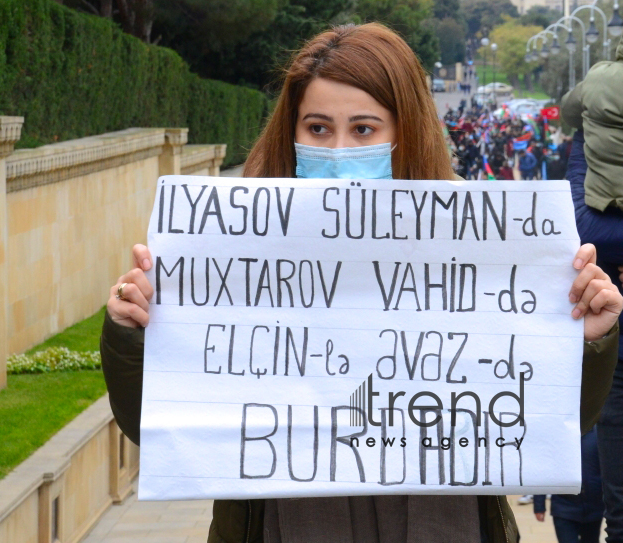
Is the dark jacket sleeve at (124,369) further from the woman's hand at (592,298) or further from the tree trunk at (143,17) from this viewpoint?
the tree trunk at (143,17)

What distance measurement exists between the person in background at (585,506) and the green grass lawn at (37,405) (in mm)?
2583

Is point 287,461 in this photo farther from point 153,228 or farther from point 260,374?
point 153,228

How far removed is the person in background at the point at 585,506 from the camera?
14.2 feet

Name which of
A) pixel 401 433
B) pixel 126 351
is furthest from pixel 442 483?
pixel 126 351

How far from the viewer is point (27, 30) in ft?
35.6

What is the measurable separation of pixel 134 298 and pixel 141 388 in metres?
0.20

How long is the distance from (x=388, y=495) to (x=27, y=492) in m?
3.20

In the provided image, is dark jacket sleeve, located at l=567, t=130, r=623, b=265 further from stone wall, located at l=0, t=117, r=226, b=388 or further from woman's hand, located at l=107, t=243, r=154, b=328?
stone wall, located at l=0, t=117, r=226, b=388

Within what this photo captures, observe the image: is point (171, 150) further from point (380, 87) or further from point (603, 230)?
point (380, 87)

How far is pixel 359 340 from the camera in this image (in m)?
2.36

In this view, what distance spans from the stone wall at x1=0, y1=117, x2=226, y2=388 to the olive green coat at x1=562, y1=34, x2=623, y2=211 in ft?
14.7

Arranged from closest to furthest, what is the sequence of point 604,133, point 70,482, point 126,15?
point 604,133, point 70,482, point 126,15

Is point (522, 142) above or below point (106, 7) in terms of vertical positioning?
below

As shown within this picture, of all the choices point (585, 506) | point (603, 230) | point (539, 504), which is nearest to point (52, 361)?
point (539, 504)
